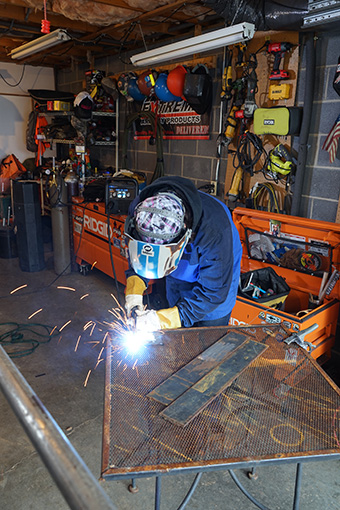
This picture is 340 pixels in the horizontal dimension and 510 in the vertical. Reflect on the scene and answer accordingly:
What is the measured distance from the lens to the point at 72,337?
3.86m

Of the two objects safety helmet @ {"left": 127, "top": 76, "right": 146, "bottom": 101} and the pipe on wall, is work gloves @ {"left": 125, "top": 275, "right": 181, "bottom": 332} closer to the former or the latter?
the pipe on wall

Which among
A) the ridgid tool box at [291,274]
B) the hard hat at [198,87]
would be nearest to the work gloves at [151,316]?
the ridgid tool box at [291,274]

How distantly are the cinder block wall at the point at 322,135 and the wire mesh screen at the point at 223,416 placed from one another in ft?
7.10

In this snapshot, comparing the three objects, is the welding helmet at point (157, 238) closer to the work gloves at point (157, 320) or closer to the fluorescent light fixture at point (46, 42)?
the work gloves at point (157, 320)

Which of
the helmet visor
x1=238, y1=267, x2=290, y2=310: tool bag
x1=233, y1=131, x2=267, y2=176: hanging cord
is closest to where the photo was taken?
the helmet visor

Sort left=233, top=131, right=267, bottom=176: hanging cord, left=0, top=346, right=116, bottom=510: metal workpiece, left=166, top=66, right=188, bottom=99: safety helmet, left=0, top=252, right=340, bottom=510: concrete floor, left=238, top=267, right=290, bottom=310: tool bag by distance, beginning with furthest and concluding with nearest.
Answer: left=166, top=66, right=188, bottom=99: safety helmet, left=233, top=131, right=267, bottom=176: hanging cord, left=238, top=267, right=290, bottom=310: tool bag, left=0, top=252, right=340, bottom=510: concrete floor, left=0, top=346, right=116, bottom=510: metal workpiece

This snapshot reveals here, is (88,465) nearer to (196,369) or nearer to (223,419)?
(196,369)

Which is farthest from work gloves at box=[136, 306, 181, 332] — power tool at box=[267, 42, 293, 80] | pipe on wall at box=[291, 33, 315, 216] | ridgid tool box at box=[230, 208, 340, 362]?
power tool at box=[267, 42, 293, 80]

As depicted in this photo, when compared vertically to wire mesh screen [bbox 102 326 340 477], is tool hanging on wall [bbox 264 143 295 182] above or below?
above

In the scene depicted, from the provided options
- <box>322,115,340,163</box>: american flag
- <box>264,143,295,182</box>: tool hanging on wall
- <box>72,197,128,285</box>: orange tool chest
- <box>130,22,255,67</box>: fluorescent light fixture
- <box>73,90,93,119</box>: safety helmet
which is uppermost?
<box>130,22,255,67</box>: fluorescent light fixture

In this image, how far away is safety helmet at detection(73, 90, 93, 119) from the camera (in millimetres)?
5738

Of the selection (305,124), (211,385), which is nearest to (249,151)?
(305,124)

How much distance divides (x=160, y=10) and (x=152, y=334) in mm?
3505

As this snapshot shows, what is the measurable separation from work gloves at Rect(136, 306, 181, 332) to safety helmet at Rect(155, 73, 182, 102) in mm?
3575
